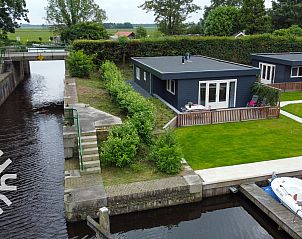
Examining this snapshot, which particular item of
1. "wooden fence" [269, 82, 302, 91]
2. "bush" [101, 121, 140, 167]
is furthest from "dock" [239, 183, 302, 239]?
"wooden fence" [269, 82, 302, 91]

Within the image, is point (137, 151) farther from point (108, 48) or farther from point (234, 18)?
point (234, 18)

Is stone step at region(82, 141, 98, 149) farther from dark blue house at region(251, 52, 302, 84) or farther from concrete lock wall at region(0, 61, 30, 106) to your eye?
dark blue house at region(251, 52, 302, 84)

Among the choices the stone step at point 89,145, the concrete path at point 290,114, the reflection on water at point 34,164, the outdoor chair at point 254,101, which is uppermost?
the outdoor chair at point 254,101

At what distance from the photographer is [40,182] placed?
13234mm

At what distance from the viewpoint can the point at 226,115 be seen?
1900 centimetres

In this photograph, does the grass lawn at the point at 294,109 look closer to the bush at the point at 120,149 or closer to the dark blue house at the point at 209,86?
the dark blue house at the point at 209,86

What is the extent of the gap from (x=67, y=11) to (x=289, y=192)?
58688mm

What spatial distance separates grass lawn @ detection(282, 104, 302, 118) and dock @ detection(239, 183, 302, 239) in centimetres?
Result: 1102

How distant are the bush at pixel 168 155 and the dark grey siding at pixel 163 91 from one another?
7672 millimetres

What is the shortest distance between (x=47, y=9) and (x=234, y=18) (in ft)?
114

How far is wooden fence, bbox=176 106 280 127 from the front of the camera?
1847 centimetres

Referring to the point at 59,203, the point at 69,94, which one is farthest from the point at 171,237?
the point at 69,94

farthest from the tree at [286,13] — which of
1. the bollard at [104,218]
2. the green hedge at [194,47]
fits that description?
the bollard at [104,218]

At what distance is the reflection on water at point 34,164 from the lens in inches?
412
